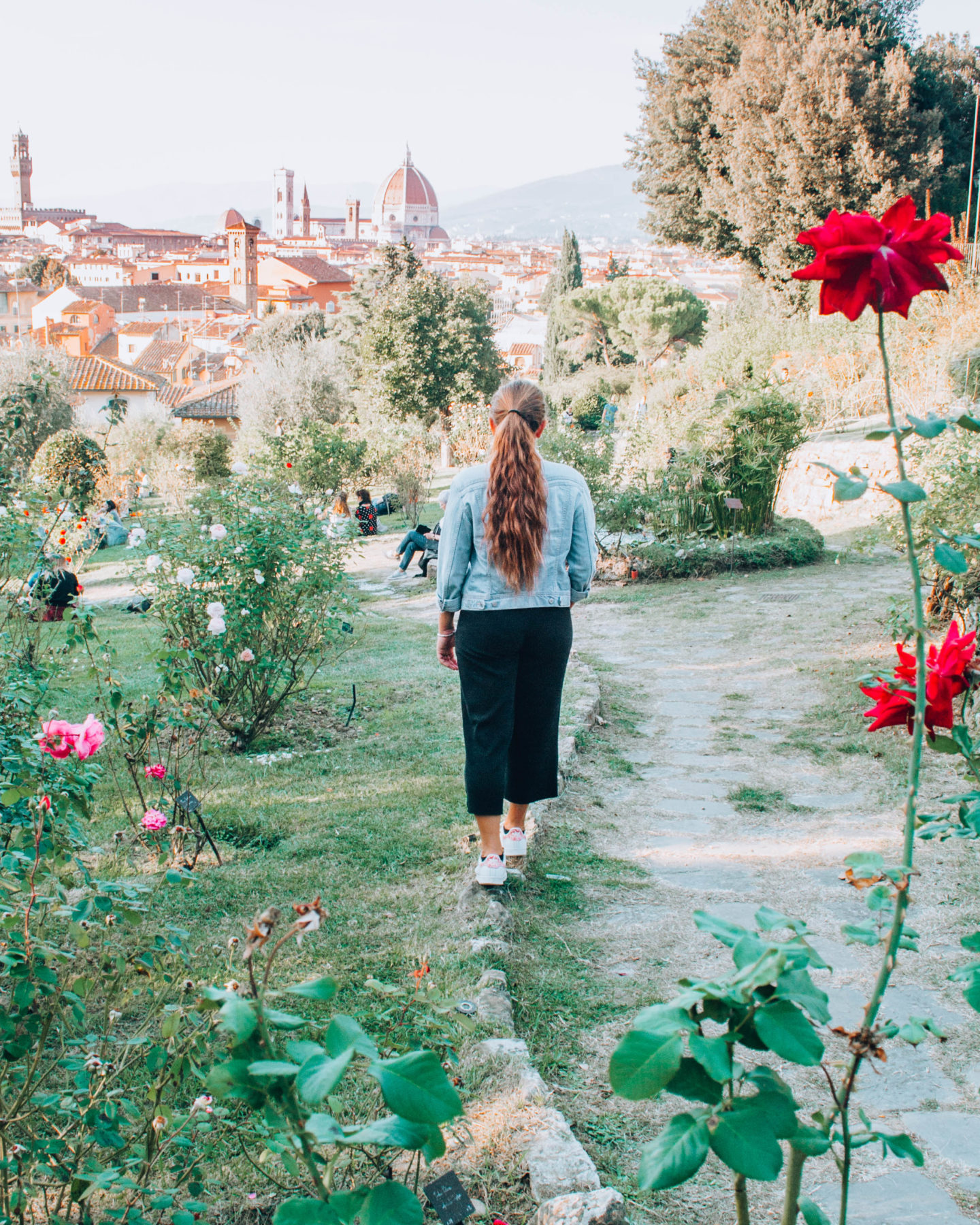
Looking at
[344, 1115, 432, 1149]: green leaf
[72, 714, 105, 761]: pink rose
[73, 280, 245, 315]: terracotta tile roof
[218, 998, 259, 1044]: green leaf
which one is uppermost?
[73, 280, 245, 315]: terracotta tile roof

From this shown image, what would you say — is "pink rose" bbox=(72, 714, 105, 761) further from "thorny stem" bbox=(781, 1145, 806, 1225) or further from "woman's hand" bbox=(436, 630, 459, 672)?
"thorny stem" bbox=(781, 1145, 806, 1225)

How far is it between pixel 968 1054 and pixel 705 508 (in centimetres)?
Result: 691

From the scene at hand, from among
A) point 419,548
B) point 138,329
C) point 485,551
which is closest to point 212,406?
point 419,548

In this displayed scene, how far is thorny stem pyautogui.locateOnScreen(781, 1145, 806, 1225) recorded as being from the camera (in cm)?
100

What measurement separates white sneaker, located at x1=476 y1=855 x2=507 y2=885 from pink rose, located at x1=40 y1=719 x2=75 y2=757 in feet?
4.21

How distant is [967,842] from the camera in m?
3.33

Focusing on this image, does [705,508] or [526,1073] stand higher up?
[705,508]

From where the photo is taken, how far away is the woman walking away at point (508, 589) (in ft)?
8.73

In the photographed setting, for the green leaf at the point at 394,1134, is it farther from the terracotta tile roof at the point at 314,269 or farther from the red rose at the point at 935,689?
the terracotta tile roof at the point at 314,269

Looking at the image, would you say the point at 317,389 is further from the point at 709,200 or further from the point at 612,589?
the point at 612,589

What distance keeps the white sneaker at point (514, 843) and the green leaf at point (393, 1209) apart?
2276 mm

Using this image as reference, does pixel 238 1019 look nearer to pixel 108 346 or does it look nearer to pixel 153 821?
pixel 153 821

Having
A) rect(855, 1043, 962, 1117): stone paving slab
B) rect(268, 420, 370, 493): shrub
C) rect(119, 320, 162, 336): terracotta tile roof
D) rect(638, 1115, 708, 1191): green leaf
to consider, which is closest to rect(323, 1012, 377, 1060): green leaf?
rect(638, 1115, 708, 1191): green leaf

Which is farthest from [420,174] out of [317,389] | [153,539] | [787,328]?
[153,539]
